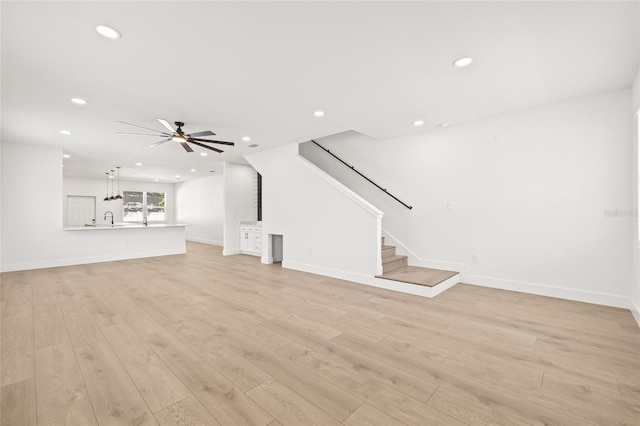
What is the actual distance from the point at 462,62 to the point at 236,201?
22.4 ft

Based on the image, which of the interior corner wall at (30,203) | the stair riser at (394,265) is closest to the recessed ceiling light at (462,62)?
the stair riser at (394,265)

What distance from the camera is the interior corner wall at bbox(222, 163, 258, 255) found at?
792 centimetres

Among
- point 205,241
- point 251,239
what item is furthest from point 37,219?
point 205,241

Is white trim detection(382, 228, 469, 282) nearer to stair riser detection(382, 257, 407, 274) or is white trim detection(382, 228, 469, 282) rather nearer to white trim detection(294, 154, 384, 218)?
stair riser detection(382, 257, 407, 274)

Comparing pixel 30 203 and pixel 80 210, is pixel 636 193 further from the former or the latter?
pixel 80 210

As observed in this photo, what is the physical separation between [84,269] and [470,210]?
7880mm

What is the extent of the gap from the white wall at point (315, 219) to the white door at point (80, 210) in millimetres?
8761

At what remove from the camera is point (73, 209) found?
10719 millimetres

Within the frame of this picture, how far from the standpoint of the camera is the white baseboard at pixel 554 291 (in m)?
3.41

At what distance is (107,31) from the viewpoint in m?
2.20

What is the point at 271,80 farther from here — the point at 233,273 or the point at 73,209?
the point at 73,209

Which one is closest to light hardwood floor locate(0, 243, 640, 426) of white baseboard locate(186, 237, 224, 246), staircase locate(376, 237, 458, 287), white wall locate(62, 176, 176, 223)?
staircase locate(376, 237, 458, 287)

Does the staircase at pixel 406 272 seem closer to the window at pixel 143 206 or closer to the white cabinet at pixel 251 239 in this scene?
the white cabinet at pixel 251 239

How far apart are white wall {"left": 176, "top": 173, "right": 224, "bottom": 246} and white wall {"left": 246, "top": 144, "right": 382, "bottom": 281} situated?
14.0 feet
